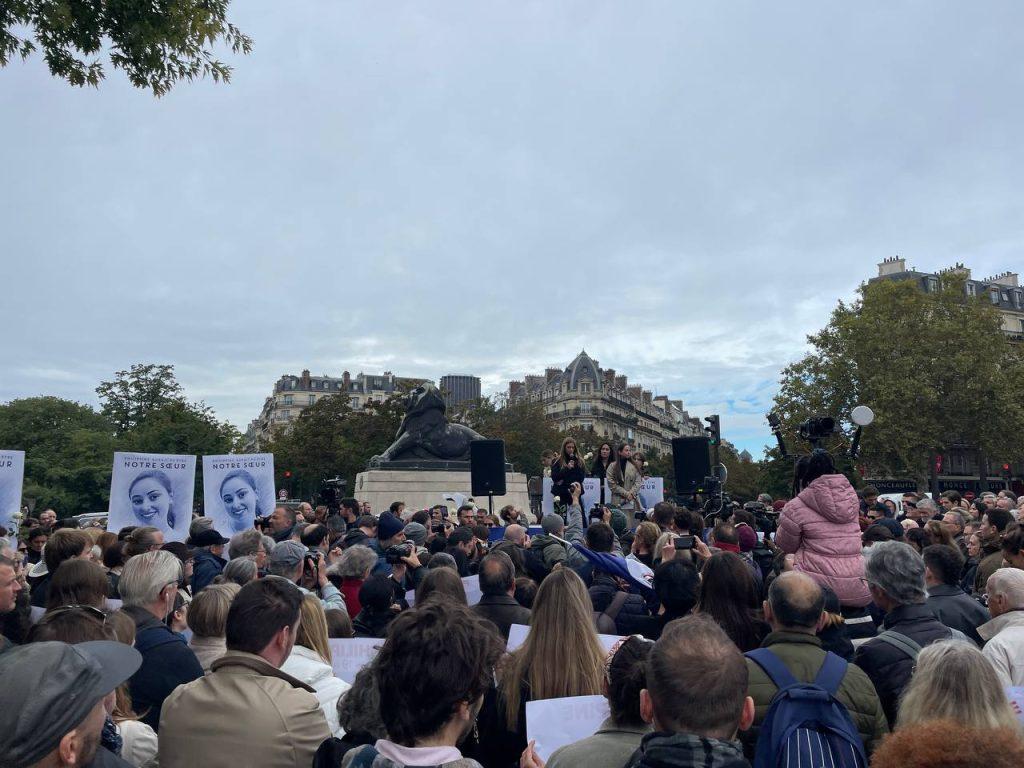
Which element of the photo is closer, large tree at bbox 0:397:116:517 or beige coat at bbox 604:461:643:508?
beige coat at bbox 604:461:643:508

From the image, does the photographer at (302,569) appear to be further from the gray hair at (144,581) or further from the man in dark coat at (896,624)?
the man in dark coat at (896,624)

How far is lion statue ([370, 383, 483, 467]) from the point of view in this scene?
26.6 meters

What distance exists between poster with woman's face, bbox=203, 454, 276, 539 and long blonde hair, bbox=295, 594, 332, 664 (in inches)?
351

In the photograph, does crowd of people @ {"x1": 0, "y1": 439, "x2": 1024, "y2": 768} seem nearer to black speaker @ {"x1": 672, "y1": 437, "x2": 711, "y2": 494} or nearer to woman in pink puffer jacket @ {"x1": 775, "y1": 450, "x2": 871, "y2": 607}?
woman in pink puffer jacket @ {"x1": 775, "y1": 450, "x2": 871, "y2": 607}

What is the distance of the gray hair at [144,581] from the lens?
441 cm

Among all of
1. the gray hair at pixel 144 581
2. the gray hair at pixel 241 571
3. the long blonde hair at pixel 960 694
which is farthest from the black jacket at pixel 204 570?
the long blonde hair at pixel 960 694

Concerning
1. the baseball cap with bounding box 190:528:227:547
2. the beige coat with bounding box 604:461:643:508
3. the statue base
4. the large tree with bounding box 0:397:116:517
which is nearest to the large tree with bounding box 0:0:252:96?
the baseball cap with bounding box 190:528:227:547

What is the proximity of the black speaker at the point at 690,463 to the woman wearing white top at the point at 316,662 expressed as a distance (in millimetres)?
10461

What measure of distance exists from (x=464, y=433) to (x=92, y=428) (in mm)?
55470

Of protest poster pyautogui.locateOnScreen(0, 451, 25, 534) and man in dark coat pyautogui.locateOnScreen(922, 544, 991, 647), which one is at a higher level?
protest poster pyautogui.locateOnScreen(0, 451, 25, 534)

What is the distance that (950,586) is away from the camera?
4996 millimetres

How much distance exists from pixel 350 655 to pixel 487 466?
13.1 meters

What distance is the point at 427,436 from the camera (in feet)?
88.0

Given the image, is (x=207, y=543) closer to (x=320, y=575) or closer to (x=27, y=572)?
(x=27, y=572)
